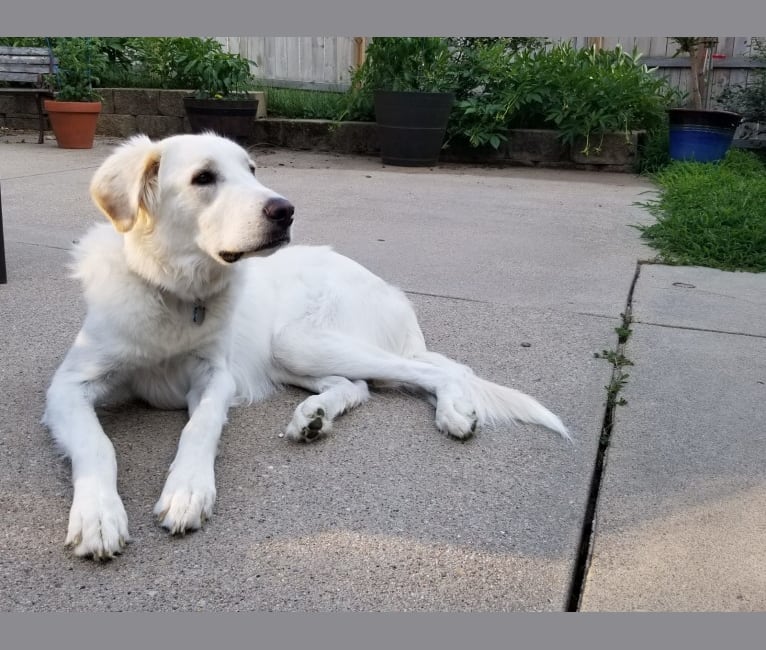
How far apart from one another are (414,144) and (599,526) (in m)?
7.97

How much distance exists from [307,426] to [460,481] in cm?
58

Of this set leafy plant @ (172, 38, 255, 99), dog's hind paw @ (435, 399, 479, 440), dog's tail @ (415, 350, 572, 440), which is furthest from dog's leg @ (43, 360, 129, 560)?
leafy plant @ (172, 38, 255, 99)

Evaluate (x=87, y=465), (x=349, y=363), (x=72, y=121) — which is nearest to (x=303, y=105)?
(x=72, y=121)

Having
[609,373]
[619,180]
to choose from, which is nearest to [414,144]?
[619,180]

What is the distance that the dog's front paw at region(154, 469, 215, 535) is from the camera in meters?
2.22

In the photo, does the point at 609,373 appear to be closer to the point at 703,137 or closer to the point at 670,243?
the point at 670,243

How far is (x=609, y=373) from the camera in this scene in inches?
141

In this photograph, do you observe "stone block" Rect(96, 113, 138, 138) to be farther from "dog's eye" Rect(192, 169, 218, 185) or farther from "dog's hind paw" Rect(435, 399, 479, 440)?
"dog's hind paw" Rect(435, 399, 479, 440)

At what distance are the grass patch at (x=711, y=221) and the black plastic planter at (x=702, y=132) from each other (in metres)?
0.90

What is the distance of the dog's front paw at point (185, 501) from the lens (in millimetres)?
2217

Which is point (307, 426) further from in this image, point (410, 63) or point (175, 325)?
point (410, 63)

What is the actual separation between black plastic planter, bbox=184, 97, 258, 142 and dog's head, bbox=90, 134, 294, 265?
25.3 feet

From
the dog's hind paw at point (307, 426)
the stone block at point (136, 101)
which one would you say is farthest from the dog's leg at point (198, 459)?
the stone block at point (136, 101)

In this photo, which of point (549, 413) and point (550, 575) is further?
point (549, 413)
